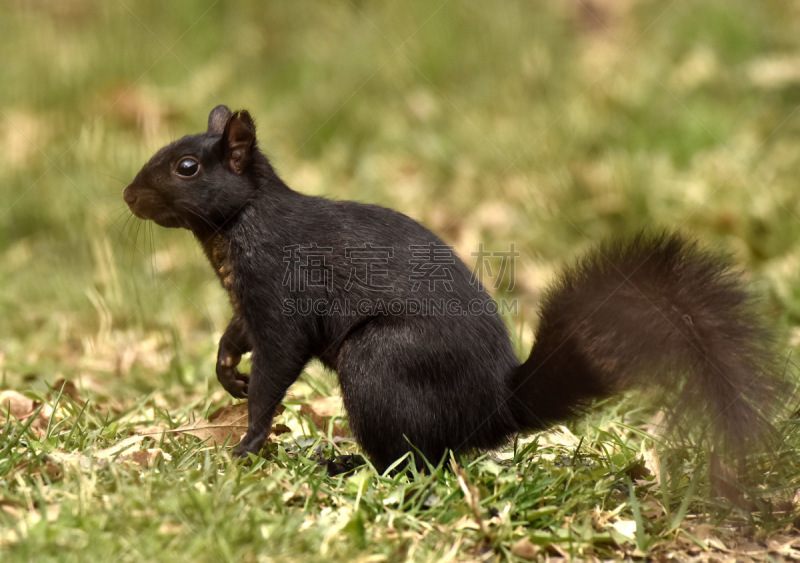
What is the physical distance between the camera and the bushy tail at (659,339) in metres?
2.51

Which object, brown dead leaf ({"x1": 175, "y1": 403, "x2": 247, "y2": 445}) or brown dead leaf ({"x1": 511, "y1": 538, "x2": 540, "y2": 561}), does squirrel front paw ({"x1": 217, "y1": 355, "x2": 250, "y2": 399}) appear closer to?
brown dead leaf ({"x1": 175, "y1": 403, "x2": 247, "y2": 445})

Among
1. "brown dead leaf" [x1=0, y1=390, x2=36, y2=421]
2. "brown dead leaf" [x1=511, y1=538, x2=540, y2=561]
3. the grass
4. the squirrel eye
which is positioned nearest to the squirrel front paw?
the grass

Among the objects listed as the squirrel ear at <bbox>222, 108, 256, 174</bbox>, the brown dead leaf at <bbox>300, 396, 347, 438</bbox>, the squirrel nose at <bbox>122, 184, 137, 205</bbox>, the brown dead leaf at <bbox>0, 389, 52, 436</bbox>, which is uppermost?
the squirrel ear at <bbox>222, 108, 256, 174</bbox>

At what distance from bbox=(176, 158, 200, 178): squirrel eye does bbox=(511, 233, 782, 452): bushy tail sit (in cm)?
129

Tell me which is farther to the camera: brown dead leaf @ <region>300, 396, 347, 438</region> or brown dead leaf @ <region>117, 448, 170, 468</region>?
brown dead leaf @ <region>300, 396, 347, 438</region>

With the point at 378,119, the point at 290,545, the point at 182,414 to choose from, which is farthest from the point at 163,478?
the point at 378,119

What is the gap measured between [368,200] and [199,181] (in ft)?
11.5

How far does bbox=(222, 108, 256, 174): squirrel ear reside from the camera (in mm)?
2983

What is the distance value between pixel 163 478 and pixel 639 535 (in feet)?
4.69

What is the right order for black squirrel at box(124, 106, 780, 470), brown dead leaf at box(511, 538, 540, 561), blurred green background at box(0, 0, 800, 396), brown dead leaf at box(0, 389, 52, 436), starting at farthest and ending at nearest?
blurred green background at box(0, 0, 800, 396), brown dead leaf at box(0, 389, 52, 436), black squirrel at box(124, 106, 780, 470), brown dead leaf at box(511, 538, 540, 561)

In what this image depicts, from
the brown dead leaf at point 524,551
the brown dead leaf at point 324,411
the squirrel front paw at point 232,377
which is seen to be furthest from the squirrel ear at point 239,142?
the brown dead leaf at point 524,551

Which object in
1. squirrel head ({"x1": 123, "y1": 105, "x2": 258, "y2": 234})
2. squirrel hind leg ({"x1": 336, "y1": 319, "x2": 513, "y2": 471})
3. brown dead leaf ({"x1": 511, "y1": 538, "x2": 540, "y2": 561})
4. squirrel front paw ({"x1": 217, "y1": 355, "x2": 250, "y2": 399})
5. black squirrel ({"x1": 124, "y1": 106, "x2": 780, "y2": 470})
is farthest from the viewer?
squirrel front paw ({"x1": 217, "y1": 355, "x2": 250, "y2": 399})

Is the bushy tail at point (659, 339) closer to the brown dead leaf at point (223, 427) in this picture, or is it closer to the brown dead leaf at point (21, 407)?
the brown dead leaf at point (223, 427)

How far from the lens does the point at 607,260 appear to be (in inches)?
107
